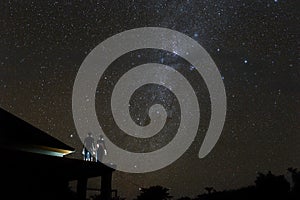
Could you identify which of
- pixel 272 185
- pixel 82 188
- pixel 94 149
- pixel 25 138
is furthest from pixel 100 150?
pixel 272 185

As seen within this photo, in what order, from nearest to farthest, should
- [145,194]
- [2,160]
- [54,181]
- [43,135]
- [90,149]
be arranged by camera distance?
[2,160] < [54,181] < [43,135] < [90,149] < [145,194]

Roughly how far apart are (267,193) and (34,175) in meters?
12.6

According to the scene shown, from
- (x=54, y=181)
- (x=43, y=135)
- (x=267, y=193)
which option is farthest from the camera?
(x=267, y=193)

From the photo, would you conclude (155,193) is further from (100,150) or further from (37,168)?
(37,168)

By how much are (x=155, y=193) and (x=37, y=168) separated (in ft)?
41.6

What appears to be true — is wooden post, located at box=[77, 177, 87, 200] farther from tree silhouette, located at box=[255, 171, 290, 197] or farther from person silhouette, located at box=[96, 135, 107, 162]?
tree silhouette, located at box=[255, 171, 290, 197]

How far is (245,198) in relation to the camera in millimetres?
19516

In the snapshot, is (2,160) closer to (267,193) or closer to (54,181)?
(54,181)

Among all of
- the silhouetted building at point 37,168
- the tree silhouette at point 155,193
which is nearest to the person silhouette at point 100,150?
the silhouetted building at point 37,168

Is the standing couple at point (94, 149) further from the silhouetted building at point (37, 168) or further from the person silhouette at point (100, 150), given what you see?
the silhouetted building at point (37, 168)

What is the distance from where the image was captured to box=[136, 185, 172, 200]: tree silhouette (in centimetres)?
2014

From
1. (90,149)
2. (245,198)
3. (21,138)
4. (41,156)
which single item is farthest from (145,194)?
(41,156)

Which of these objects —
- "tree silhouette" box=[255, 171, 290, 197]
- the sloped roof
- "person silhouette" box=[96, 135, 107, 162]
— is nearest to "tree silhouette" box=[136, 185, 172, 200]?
"tree silhouette" box=[255, 171, 290, 197]

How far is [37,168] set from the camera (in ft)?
28.3
